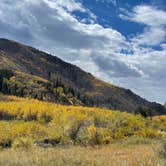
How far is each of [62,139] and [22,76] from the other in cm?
15929

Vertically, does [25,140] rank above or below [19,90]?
below

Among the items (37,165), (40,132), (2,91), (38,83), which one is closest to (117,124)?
(40,132)

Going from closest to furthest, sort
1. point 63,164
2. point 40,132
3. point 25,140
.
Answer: point 63,164
point 25,140
point 40,132

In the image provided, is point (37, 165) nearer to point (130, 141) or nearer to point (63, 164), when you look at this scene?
point (63, 164)

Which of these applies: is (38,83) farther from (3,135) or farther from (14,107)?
(3,135)

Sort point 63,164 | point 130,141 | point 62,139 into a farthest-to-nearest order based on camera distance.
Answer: point 62,139 → point 130,141 → point 63,164

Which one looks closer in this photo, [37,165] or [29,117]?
[37,165]

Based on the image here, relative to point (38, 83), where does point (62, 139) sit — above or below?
below

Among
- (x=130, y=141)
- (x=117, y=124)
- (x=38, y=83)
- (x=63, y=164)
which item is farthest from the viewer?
(x=38, y=83)

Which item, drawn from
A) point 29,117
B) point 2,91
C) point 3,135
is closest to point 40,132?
point 3,135

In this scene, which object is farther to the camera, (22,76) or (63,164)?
(22,76)

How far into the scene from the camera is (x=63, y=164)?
12.5 metres

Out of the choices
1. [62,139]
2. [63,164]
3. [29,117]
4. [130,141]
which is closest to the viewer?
[63,164]

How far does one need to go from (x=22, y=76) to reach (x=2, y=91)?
36314 mm
